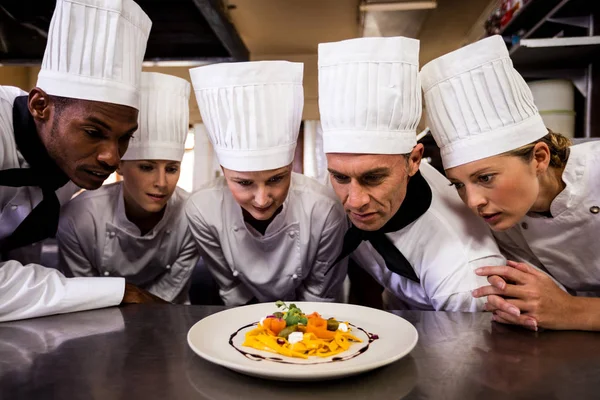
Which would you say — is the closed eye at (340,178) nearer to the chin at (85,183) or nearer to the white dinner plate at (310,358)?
the white dinner plate at (310,358)

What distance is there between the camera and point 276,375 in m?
0.76

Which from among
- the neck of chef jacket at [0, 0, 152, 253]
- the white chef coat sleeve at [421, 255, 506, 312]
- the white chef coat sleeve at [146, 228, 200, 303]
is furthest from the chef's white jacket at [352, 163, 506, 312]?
the neck of chef jacket at [0, 0, 152, 253]

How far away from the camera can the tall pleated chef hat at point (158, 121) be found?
1.86 m

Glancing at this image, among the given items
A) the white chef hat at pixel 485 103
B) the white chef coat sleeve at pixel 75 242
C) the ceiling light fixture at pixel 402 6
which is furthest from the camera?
the ceiling light fixture at pixel 402 6

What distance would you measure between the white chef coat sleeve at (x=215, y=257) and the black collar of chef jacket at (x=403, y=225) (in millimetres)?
652

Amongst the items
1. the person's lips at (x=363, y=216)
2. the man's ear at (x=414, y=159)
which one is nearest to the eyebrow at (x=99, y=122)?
the person's lips at (x=363, y=216)

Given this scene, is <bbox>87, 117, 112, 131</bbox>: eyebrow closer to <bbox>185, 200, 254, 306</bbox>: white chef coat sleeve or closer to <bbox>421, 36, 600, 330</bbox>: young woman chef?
<bbox>185, 200, 254, 306</bbox>: white chef coat sleeve

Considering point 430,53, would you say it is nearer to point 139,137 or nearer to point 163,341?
point 139,137

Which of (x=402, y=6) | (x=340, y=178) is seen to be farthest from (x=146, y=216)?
(x=402, y=6)

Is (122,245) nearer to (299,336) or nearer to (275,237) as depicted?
(275,237)

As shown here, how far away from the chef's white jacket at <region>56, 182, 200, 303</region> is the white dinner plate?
0.93 m

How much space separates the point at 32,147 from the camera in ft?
5.13

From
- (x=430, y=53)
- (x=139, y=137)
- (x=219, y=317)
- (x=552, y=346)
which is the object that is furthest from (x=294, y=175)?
(x=430, y=53)

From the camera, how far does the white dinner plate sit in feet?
2.54
